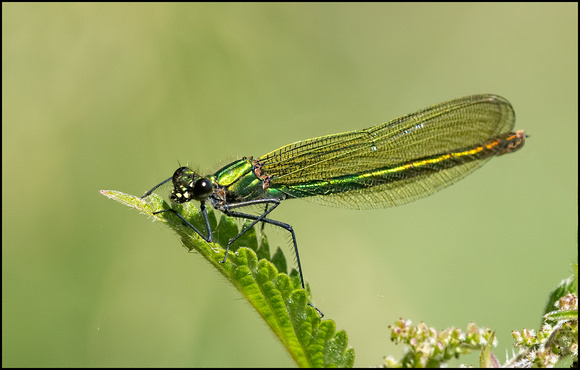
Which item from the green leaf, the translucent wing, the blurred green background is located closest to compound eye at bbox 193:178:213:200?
the translucent wing

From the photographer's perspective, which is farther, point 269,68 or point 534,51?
point 534,51

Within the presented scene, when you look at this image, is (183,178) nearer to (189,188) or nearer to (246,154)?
(189,188)

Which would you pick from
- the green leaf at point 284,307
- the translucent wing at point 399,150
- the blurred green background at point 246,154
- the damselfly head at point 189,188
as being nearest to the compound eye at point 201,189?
the damselfly head at point 189,188

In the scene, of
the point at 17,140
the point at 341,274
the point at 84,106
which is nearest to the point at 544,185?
the point at 341,274

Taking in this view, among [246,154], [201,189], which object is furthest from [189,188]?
[246,154]

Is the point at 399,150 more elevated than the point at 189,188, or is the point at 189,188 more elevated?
the point at 399,150

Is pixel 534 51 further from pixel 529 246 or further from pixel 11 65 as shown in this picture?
pixel 11 65
